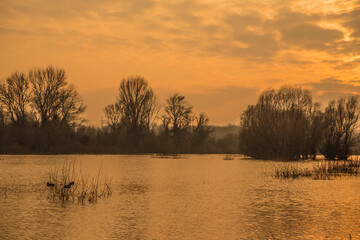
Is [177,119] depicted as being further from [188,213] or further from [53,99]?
[188,213]

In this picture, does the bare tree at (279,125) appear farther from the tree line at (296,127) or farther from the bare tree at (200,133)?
the bare tree at (200,133)

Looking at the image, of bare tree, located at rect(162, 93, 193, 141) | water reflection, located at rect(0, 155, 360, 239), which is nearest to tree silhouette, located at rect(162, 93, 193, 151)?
bare tree, located at rect(162, 93, 193, 141)

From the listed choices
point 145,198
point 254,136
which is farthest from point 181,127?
point 145,198

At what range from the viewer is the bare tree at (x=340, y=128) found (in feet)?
174

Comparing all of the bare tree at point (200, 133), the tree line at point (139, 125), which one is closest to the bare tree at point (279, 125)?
the tree line at point (139, 125)

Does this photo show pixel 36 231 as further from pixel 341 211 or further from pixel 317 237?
pixel 341 211

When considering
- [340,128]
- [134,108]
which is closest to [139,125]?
[134,108]

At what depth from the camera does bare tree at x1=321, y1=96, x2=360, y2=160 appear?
174 ft

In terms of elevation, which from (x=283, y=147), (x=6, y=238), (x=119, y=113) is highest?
(x=119, y=113)

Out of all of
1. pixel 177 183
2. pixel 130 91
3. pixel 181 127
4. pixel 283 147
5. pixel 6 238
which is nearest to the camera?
pixel 6 238

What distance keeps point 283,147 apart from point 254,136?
4016mm

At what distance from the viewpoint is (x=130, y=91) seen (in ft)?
222

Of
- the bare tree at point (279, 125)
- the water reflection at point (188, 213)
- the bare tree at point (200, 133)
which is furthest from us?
the bare tree at point (200, 133)

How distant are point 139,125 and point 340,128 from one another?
32.6 metres
